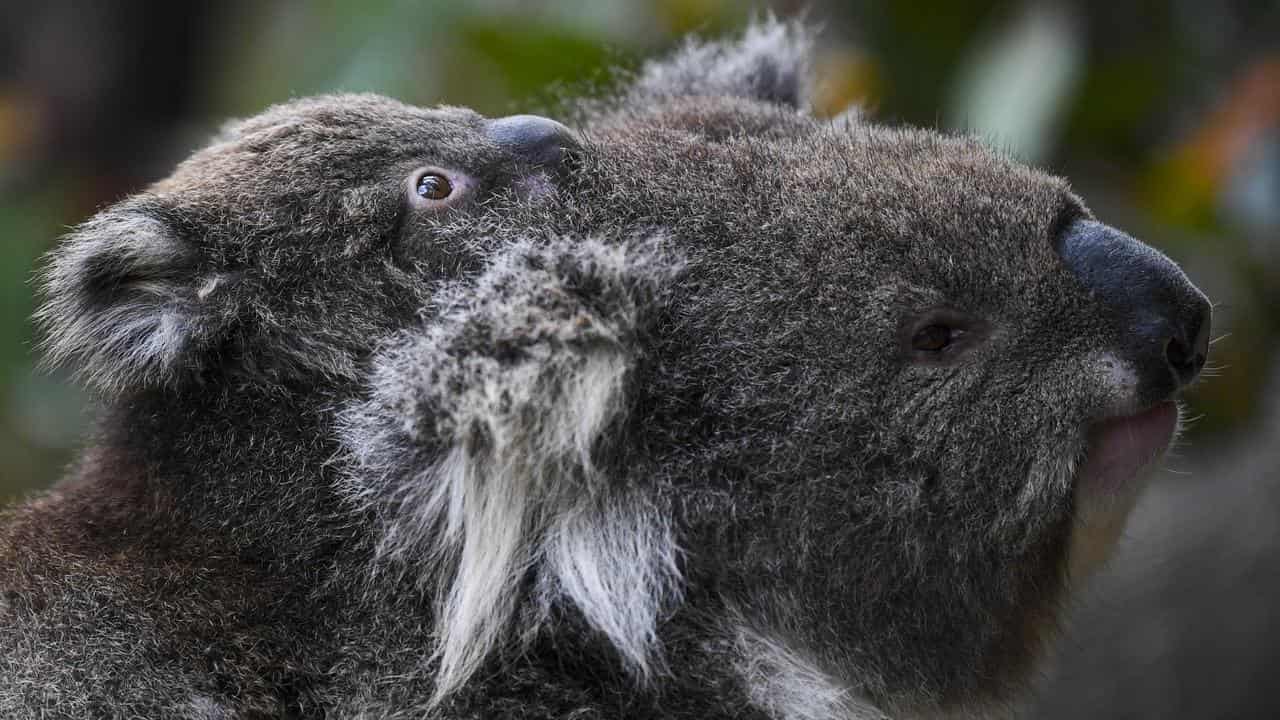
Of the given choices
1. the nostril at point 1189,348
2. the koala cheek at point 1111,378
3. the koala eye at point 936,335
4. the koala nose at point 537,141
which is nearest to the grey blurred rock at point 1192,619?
the nostril at point 1189,348

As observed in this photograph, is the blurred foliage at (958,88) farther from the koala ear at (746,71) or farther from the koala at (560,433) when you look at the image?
the koala at (560,433)

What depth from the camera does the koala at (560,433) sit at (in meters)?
2.13

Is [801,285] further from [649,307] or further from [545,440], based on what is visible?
[545,440]

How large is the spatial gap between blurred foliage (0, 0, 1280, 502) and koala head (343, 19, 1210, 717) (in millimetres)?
1765

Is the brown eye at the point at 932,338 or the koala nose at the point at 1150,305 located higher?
the koala nose at the point at 1150,305

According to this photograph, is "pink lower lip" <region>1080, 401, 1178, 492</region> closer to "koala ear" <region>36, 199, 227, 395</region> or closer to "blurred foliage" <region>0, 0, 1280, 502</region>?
"koala ear" <region>36, 199, 227, 395</region>

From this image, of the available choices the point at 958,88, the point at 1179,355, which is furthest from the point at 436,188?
the point at 958,88

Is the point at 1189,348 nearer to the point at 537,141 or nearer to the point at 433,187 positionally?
the point at 537,141

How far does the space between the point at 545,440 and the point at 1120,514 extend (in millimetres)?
1080

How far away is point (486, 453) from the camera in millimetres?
2088

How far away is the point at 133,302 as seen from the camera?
216 centimetres

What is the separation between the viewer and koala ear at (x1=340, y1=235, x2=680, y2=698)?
209 centimetres

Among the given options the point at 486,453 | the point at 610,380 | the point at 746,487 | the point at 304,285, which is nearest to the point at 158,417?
the point at 304,285

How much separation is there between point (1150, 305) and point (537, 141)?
108cm
